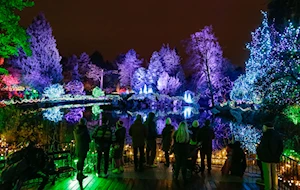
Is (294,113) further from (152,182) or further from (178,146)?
(152,182)

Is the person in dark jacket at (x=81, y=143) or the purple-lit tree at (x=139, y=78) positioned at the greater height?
the purple-lit tree at (x=139, y=78)

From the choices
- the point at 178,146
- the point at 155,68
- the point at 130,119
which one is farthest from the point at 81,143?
the point at 155,68

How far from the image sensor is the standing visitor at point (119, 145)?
8.22m

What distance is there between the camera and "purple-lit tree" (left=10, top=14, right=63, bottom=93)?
4638 cm

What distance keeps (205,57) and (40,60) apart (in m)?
27.8

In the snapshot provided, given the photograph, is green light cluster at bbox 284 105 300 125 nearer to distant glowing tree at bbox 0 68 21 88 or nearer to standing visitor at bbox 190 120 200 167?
standing visitor at bbox 190 120 200 167

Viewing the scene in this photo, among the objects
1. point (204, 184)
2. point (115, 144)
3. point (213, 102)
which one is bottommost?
point (204, 184)

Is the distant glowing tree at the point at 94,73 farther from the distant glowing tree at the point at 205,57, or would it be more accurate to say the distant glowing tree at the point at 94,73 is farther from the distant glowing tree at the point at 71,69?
the distant glowing tree at the point at 205,57

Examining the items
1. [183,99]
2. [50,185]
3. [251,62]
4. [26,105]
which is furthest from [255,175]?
[183,99]

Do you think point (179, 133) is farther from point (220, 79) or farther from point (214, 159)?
point (220, 79)

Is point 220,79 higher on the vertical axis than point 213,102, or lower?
higher

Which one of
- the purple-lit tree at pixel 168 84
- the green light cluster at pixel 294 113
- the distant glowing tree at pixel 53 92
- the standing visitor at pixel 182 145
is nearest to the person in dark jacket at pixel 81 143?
the standing visitor at pixel 182 145

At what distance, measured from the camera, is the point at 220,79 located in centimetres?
3828

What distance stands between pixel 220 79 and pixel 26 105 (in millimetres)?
23462
